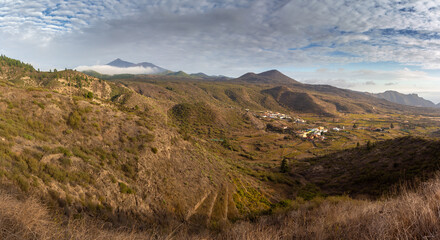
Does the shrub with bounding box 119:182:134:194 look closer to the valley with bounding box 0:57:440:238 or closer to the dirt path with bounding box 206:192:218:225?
the valley with bounding box 0:57:440:238

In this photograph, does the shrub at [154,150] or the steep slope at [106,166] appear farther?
the shrub at [154,150]

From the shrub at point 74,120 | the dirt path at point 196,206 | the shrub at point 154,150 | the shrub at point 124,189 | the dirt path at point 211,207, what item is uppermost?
the shrub at point 74,120

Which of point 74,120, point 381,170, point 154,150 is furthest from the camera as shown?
point 381,170

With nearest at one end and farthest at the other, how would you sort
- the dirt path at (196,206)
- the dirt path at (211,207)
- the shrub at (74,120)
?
the shrub at (74,120) → the dirt path at (196,206) → the dirt path at (211,207)

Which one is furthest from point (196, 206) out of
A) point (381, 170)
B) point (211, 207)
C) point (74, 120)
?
point (381, 170)

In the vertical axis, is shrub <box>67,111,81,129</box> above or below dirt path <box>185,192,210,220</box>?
above

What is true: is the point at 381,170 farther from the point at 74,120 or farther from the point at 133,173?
the point at 74,120

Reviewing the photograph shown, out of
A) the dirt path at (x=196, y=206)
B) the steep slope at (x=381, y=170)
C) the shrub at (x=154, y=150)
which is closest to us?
the dirt path at (x=196, y=206)

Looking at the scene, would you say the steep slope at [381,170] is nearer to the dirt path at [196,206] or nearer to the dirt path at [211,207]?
the dirt path at [211,207]

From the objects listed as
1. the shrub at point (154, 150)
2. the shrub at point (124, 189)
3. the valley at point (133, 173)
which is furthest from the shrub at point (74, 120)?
the shrub at point (124, 189)

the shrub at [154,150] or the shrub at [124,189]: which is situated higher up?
the shrub at [154,150]

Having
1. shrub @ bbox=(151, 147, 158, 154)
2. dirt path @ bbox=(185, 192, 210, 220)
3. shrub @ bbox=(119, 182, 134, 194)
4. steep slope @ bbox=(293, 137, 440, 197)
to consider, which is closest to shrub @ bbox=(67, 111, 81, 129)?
shrub @ bbox=(151, 147, 158, 154)
